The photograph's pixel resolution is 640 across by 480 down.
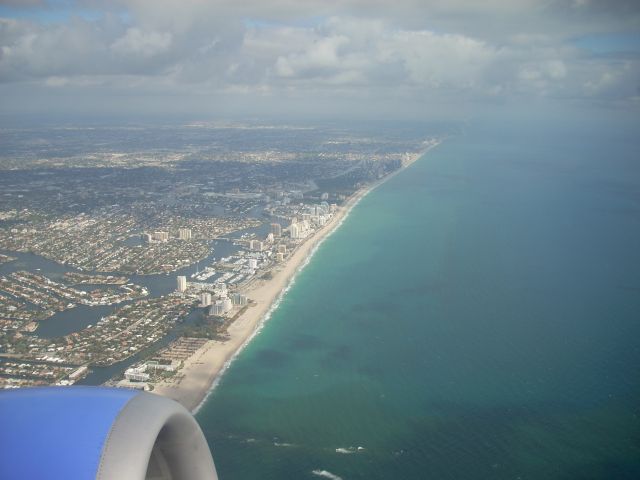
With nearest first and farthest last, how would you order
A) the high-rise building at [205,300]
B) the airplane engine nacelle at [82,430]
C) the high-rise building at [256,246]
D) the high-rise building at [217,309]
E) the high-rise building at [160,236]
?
the airplane engine nacelle at [82,430] → the high-rise building at [217,309] → the high-rise building at [205,300] → the high-rise building at [256,246] → the high-rise building at [160,236]

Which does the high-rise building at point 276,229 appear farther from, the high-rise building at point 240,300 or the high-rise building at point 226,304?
the high-rise building at point 226,304

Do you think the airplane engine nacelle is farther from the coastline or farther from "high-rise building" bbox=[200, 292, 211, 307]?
"high-rise building" bbox=[200, 292, 211, 307]

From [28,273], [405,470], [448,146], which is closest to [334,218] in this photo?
[28,273]

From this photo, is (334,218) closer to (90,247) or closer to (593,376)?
(90,247)

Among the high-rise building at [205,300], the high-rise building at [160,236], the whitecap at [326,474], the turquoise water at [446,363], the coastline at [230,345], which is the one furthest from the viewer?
the high-rise building at [160,236]

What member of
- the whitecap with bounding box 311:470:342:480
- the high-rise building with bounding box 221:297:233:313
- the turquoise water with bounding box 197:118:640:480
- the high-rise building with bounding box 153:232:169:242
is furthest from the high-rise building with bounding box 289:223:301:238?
the whitecap with bounding box 311:470:342:480

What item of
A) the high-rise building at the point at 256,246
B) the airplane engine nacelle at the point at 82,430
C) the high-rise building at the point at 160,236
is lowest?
the high-rise building at the point at 256,246

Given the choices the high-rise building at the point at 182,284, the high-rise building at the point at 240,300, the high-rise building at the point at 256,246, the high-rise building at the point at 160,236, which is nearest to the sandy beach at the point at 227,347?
the high-rise building at the point at 240,300
